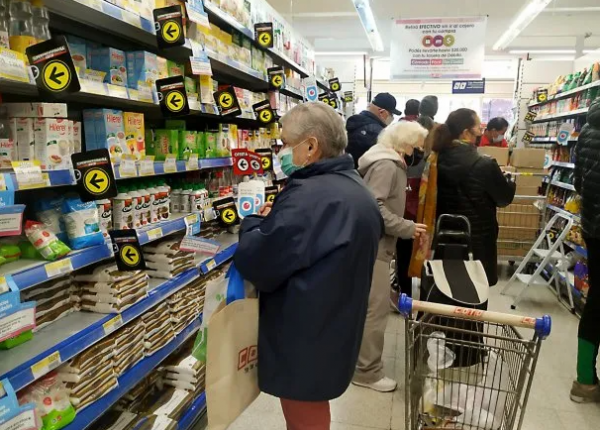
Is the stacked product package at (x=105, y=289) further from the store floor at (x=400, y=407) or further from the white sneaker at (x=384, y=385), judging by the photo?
the white sneaker at (x=384, y=385)

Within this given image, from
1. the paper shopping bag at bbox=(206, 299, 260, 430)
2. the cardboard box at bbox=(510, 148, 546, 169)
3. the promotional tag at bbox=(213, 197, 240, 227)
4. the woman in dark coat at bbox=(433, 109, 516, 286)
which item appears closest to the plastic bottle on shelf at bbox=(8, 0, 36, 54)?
the paper shopping bag at bbox=(206, 299, 260, 430)

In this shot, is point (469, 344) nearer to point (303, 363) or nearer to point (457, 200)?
point (303, 363)

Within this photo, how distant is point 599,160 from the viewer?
2.81 m

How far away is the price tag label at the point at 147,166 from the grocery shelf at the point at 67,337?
60 centimetres

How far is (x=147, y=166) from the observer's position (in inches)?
88.4

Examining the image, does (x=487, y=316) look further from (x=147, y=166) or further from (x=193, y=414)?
(x=193, y=414)

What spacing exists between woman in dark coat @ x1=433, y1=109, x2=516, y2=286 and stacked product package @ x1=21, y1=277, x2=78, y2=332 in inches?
98.2

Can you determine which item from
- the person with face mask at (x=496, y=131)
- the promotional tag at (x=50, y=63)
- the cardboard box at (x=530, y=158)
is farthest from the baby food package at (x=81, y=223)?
the person with face mask at (x=496, y=131)

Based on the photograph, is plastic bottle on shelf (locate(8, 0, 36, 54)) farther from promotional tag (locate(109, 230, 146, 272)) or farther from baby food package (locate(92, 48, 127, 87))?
promotional tag (locate(109, 230, 146, 272))

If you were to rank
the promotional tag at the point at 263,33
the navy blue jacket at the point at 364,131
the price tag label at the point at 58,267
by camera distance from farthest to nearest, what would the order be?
the navy blue jacket at the point at 364,131, the promotional tag at the point at 263,33, the price tag label at the point at 58,267

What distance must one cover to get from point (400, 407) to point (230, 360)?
1713 mm

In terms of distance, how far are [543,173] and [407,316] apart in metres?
4.75

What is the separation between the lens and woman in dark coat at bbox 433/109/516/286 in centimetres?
326

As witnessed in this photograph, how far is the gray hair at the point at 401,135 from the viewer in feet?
9.98
